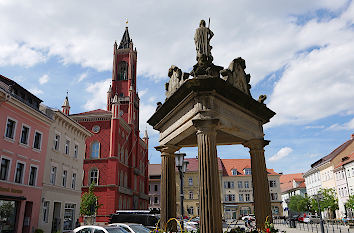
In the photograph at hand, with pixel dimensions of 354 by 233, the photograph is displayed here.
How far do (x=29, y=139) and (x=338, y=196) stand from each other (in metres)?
49.8

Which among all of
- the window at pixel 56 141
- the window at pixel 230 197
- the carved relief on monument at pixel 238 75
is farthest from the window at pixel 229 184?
the carved relief on monument at pixel 238 75

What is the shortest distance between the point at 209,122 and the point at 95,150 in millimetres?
40147

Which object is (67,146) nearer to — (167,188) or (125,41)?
(167,188)

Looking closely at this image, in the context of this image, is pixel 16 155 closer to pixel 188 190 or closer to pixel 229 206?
pixel 188 190

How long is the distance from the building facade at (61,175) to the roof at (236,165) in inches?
1739

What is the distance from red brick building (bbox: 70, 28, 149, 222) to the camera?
136ft

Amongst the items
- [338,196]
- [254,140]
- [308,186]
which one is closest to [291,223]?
[338,196]

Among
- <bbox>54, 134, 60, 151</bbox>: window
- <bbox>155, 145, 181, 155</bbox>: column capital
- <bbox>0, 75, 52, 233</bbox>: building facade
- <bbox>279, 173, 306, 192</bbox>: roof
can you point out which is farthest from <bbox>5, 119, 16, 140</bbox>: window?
<bbox>279, 173, 306, 192</bbox>: roof

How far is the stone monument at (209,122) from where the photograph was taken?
246 inches

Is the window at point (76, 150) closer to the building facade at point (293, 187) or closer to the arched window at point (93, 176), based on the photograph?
the arched window at point (93, 176)

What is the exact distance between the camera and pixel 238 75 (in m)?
7.92

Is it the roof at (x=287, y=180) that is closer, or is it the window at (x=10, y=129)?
the window at (x=10, y=129)

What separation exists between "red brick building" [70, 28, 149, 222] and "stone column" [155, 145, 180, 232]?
3128 cm

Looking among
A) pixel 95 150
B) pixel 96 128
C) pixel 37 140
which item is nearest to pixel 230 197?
pixel 95 150
